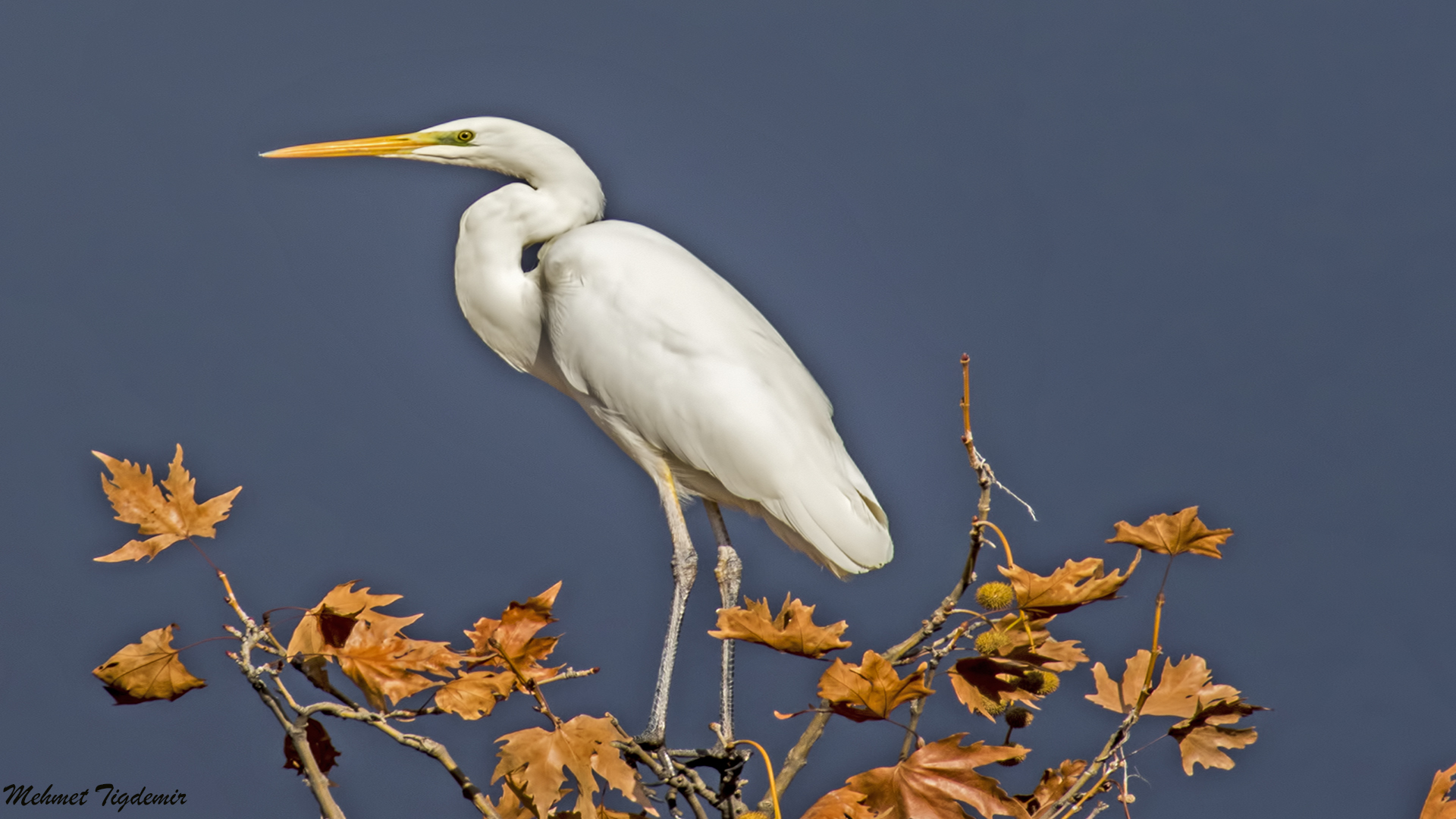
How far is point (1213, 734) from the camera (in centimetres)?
117

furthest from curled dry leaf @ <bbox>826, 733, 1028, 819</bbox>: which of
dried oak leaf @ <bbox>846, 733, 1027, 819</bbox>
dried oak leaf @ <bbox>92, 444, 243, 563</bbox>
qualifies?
dried oak leaf @ <bbox>92, 444, 243, 563</bbox>

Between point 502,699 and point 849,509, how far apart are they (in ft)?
2.18

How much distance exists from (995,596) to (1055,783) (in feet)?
0.95

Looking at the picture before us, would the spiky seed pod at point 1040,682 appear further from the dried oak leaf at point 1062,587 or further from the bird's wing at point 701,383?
the bird's wing at point 701,383

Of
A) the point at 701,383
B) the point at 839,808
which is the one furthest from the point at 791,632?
the point at 701,383

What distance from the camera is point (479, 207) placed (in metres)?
1.76

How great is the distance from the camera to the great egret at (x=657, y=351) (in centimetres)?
164

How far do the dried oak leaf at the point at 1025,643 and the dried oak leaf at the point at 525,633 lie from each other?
1.17 ft

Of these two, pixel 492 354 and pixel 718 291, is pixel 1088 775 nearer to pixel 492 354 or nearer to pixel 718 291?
pixel 718 291

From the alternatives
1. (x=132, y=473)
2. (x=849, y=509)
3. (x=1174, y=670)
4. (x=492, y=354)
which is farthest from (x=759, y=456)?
(x=132, y=473)

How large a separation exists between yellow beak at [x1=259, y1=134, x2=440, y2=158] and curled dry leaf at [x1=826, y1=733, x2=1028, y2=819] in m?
1.02

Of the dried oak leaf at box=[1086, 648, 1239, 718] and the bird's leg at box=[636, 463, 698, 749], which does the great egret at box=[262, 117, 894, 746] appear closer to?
the bird's leg at box=[636, 463, 698, 749]

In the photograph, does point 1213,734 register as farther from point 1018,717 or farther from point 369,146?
Result: point 369,146

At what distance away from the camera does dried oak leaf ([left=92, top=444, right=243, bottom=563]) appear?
107 cm
